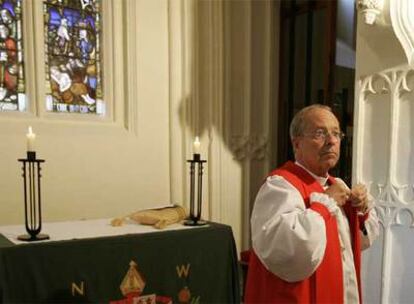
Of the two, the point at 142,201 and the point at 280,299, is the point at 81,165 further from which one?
the point at 280,299

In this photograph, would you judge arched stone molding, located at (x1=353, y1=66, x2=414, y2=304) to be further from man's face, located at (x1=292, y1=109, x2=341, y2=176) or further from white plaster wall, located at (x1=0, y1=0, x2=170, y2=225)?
white plaster wall, located at (x1=0, y1=0, x2=170, y2=225)

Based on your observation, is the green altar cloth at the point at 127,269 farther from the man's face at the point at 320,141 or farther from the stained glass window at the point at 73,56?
the stained glass window at the point at 73,56

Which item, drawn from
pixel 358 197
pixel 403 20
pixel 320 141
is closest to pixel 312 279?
pixel 358 197

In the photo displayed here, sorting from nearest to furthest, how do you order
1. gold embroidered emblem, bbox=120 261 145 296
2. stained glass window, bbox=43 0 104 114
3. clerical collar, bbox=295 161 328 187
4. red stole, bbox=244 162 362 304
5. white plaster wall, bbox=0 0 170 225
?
red stole, bbox=244 162 362 304 < clerical collar, bbox=295 161 328 187 < gold embroidered emblem, bbox=120 261 145 296 < white plaster wall, bbox=0 0 170 225 < stained glass window, bbox=43 0 104 114

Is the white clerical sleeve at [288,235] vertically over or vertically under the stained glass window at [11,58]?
under

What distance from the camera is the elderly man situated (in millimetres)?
1476

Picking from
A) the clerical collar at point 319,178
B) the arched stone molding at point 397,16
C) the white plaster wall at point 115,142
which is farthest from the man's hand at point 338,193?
the white plaster wall at point 115,142

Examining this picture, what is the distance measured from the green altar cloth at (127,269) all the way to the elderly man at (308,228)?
2.38 feet

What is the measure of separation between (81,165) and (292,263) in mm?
2265

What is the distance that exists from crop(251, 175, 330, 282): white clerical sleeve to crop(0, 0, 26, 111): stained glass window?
2365mm

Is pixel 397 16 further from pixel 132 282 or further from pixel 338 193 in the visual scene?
pixel 132 282

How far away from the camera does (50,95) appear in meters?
3.30

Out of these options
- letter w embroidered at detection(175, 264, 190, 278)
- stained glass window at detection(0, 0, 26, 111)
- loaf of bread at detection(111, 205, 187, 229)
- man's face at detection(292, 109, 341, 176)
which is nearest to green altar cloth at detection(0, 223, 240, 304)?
letter w embroidered at detection(175, 264, 190, 278)

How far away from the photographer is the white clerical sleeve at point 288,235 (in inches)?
57.2
